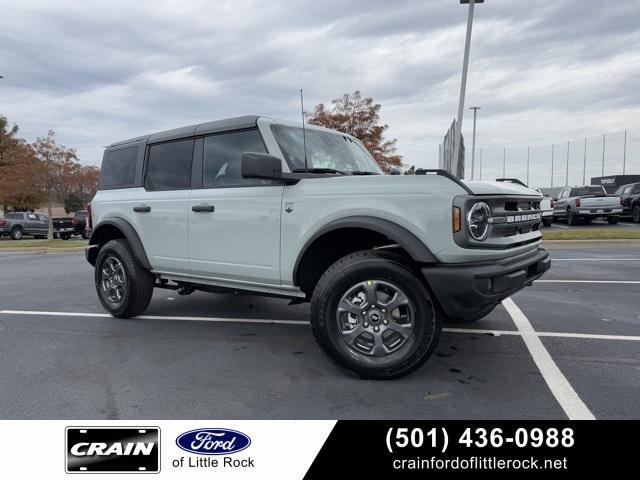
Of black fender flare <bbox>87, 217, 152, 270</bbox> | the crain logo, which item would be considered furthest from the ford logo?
black fender flare <bbox>87, 217, 152, 270</bbox>

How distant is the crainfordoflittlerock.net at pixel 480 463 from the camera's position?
2361 millimetres

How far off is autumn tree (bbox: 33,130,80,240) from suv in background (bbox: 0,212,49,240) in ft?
22.1

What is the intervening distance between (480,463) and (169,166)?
397 cm

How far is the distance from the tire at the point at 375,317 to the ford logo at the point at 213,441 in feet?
3.58

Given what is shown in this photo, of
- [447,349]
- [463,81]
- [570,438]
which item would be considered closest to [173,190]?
[447,349]

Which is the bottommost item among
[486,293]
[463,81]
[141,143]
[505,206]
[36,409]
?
[36,409]

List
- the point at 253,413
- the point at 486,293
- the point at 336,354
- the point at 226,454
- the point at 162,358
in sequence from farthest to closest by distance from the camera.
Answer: the point at 162,358
the point at 336,354
the point at 486,293
the point at 253,413
the point at 226,454

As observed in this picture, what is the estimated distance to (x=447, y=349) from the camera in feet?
13.8

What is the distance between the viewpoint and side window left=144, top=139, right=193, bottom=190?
4902mm

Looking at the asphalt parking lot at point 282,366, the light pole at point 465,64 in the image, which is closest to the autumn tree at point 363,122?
the light pole at point 465,64

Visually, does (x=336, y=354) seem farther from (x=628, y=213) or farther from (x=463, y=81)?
(x=628, y=213)

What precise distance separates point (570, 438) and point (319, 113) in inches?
751

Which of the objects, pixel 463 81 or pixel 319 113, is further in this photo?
pixel 319 113

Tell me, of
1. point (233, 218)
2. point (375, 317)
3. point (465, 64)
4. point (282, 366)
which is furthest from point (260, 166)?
point (465, 64)
